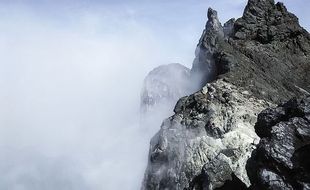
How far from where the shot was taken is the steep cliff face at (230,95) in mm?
54438

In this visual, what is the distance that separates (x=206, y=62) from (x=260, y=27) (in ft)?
30.3

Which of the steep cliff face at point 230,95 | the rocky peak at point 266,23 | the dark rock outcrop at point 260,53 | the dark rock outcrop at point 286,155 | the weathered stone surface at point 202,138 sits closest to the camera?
the dark rock outcrop at point 286,155

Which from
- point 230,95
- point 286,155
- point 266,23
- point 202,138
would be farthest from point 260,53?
point 286,155

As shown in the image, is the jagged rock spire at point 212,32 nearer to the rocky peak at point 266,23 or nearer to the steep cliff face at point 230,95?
the steep cliff face at point 230,95

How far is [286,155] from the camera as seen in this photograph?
1567 inches

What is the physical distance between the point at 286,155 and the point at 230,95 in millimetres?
22953

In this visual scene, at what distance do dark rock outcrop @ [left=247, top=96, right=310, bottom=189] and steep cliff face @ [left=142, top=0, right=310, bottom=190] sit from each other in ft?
22.5

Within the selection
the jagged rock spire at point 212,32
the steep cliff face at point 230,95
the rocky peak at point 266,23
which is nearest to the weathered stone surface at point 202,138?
the steep cliff face at point 230,95

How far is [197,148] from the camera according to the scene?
2233 inches

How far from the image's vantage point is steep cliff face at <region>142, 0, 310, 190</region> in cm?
5444

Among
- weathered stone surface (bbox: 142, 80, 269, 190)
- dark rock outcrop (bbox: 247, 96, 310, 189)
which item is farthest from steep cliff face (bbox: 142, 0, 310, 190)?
dark rock outcrop (bbox: 247, 96, 310, 189)

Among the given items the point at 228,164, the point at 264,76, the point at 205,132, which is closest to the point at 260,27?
the point at 264,76

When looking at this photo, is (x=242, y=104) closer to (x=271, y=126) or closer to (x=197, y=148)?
(x=197, y=148)

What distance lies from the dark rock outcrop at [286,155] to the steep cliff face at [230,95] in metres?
6.84
